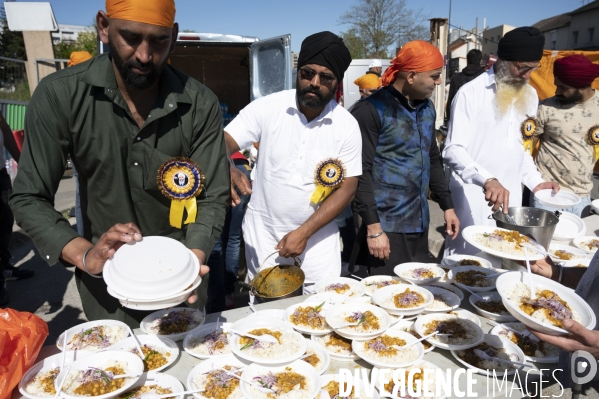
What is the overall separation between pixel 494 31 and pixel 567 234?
4629 cm

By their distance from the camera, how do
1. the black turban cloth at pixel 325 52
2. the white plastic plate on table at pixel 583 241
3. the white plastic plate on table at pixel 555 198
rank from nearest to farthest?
the black turban cloth at pixel 325 52 < the white plastic plate on table at pixel 583 241 < the white plastic plate on table at pixel 555 198

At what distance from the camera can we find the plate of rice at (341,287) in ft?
8.07

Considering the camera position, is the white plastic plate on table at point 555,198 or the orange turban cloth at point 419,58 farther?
the white plastic plate on table at point 555,198

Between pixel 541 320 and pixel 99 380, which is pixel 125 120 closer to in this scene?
pixel 99 380

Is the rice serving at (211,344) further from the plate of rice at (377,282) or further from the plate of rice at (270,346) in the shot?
the plate of rice at (377,282)

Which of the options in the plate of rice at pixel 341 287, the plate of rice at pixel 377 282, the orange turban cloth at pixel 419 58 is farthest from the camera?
the orange turban cloth at pixel 419 58

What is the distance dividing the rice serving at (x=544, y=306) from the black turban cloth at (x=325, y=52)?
1725 mm

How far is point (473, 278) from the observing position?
259cm

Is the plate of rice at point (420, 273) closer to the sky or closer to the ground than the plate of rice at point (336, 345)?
closer to the sky

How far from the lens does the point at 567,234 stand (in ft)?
12.0

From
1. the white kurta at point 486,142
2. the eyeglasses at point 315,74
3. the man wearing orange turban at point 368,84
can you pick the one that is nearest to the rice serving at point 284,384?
the eyeglasses at point 315,74

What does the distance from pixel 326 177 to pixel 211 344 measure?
1361 millimetres

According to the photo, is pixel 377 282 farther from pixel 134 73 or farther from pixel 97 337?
pixel 134 73

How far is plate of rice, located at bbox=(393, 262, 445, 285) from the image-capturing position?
100 inches
